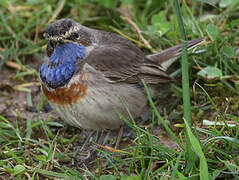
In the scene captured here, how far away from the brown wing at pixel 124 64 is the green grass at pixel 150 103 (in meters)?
0.39

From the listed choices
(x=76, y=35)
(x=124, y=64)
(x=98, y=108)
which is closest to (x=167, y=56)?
(x=124, y=64)

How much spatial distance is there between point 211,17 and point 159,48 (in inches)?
34.9

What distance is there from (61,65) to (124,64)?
2.90 ft

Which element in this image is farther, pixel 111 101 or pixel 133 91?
pixel 133 91

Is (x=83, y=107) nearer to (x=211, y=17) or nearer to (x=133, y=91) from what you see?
(x=133, y=91)

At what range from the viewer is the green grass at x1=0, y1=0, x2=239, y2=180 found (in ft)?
12.4

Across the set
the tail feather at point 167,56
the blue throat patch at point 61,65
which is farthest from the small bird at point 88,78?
the tail feather at point 167,56

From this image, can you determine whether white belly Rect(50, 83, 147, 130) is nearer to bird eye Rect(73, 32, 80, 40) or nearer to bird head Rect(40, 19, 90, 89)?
bird head Rect(40, 19, 90, 89)

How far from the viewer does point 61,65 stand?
15.5 ft

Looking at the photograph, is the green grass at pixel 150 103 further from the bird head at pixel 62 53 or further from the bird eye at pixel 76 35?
the bird eye at pixel 76 35

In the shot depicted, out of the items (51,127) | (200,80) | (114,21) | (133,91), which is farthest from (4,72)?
(200,80)

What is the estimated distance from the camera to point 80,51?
4.81m

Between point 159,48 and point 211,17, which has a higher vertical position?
point 211,17

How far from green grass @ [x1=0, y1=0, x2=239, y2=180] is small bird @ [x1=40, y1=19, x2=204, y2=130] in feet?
1.06
